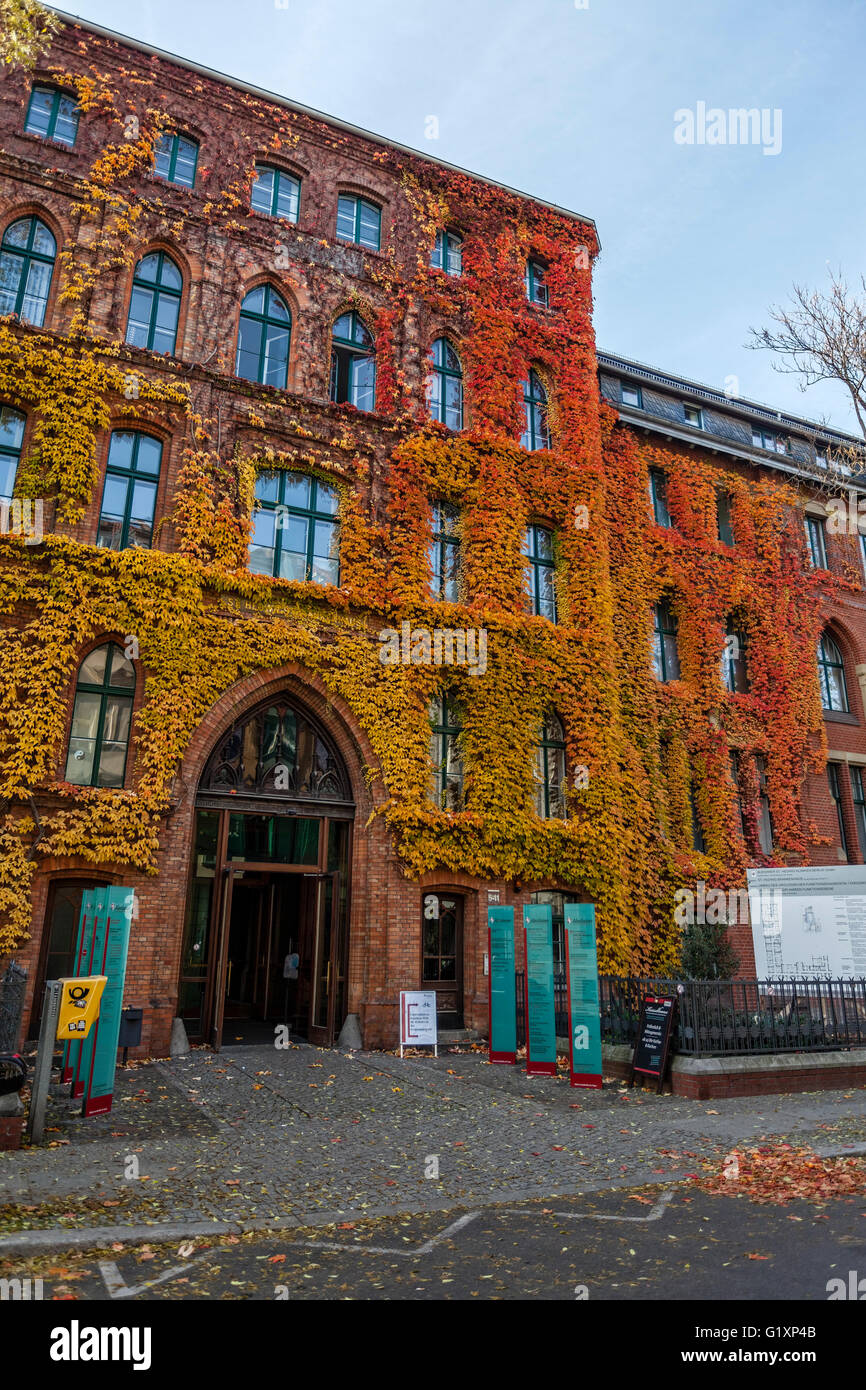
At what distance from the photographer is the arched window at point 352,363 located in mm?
19500

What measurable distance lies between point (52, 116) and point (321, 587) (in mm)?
11219

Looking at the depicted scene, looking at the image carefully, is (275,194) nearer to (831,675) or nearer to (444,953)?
(444,953)

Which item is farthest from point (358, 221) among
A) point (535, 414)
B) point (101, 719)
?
point (101, 719)

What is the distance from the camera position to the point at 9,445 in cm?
1563

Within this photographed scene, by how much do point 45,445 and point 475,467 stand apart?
30.0 feet

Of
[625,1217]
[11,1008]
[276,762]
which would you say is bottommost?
[625,1217]

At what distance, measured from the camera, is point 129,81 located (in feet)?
60.9

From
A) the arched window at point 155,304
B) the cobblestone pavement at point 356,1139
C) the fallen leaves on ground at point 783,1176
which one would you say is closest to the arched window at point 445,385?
the arched window at point 155,304

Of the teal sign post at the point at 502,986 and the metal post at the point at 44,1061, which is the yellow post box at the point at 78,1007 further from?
the teal sign post at the point at 502,986

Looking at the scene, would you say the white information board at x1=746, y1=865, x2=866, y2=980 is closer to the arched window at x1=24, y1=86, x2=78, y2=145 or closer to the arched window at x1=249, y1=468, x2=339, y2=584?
the arched window at x1=249, y1=468, x2=339, y2=584

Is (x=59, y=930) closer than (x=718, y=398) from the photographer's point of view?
Yes

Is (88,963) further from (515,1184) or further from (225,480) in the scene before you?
(225,480)
